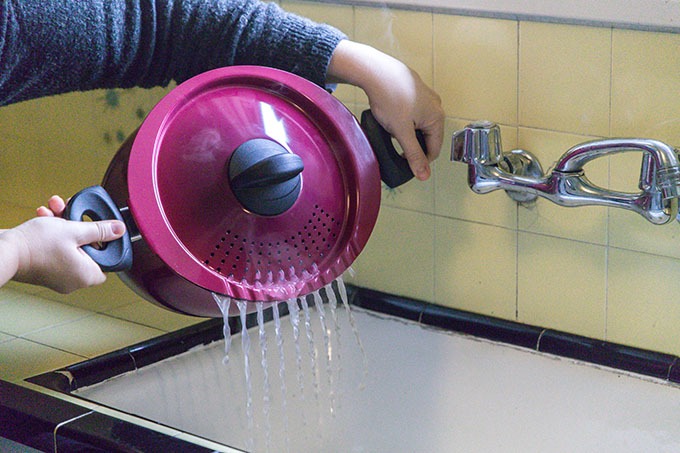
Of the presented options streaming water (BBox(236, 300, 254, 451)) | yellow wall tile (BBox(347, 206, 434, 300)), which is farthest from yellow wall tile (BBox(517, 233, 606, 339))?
streaming water (BBox(236, 300, 254, 451))

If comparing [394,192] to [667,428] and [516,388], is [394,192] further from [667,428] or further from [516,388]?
[667,428]

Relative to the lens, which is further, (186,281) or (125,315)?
(125,315)

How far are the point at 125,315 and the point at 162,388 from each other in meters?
0.11

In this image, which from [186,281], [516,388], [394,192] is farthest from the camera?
[394,192]

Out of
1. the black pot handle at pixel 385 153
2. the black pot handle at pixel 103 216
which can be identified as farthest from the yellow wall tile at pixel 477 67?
the black pot handle at pixel 103 216

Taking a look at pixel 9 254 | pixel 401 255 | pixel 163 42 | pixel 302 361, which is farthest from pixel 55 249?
pixel 401 255

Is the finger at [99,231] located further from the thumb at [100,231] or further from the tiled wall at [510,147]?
the tiled wall at [510,147]

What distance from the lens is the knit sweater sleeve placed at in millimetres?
1051

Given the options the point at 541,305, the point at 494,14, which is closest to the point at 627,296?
the point at 541,305

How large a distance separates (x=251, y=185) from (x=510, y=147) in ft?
1.21

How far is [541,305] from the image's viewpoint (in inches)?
46.4

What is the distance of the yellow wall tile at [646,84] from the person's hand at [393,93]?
8.4 inches

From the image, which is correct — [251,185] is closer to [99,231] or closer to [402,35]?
[99,231]

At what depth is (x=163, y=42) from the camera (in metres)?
1.09
